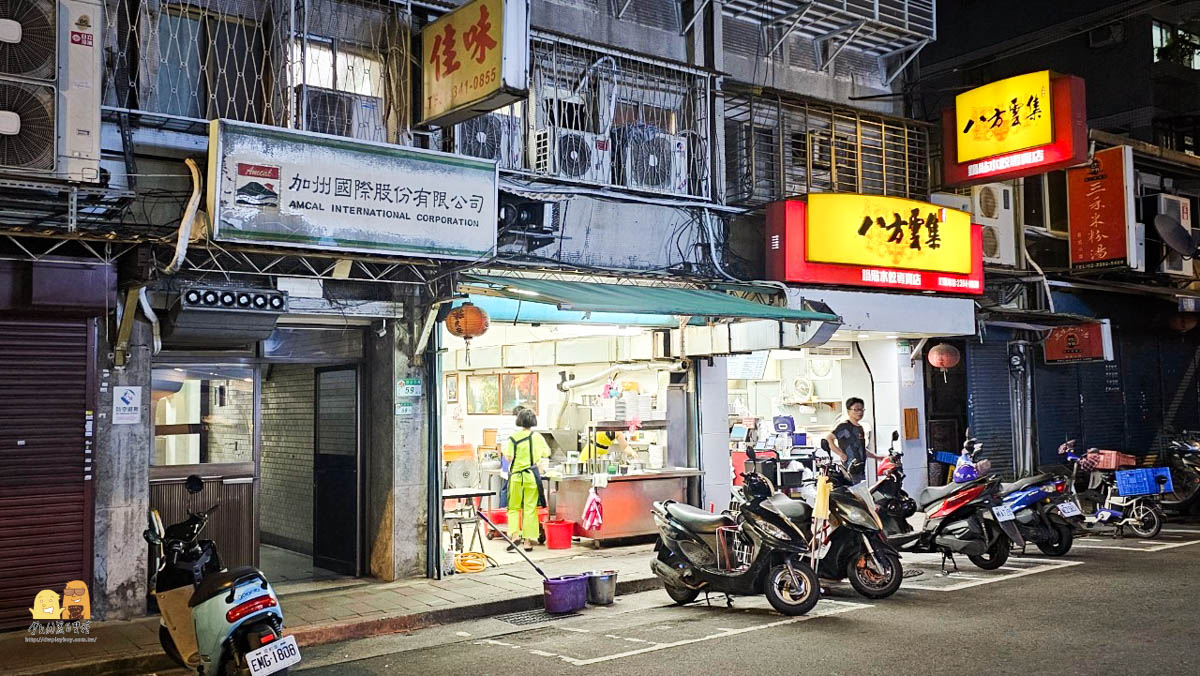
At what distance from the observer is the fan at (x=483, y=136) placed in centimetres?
1238

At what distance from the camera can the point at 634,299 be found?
37.6ft

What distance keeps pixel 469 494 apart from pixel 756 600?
4.08 metres

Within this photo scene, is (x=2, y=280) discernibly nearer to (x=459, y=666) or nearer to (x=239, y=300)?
(x=239, y=300)

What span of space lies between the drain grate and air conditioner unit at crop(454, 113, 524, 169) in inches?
211

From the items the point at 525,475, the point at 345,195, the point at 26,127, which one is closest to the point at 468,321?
the point at 345,195

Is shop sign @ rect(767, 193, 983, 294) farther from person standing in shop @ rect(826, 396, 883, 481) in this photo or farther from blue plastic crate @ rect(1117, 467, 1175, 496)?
blue plastic crate @ rect(1117, 467, 1175, 496)

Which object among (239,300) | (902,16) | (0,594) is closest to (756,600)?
(239,300)

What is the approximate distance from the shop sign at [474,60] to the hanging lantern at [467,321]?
81.8 inches

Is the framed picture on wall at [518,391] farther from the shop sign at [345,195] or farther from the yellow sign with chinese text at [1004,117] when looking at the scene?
the yellow sign with chinese text at [1004,117]

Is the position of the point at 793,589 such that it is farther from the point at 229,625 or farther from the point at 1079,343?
the point at 1079,343

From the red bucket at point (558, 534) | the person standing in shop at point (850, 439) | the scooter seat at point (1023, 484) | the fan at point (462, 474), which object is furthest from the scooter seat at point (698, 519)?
the fan at point (462, 474)

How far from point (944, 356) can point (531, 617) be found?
33.4ft

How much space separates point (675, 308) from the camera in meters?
11.4

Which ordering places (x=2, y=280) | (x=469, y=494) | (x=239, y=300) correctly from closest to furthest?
1. (x=2, y=280)
2. (x=239, y=300)
3. (x=469, y=494)
